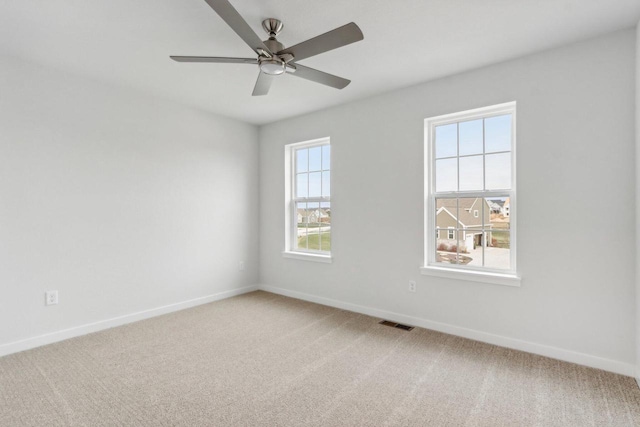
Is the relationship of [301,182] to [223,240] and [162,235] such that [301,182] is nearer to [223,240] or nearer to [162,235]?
[223,240]

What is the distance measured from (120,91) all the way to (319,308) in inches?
127

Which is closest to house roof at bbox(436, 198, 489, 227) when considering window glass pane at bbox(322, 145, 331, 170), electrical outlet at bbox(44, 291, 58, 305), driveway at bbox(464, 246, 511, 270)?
driveway at bbox(464, 246, 511, 270)

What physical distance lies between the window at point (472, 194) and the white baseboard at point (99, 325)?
2.75 m

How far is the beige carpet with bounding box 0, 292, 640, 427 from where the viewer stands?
6.27 ft

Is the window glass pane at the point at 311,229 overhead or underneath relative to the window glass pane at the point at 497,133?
underneath

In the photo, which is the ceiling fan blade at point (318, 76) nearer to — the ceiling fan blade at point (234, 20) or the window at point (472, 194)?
the ceiling fan blade at point (234, 20)

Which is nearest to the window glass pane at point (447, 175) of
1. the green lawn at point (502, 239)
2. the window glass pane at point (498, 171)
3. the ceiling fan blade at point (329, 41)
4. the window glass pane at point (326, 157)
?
the window glass pane at point (498, 171)

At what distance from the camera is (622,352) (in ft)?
7.80

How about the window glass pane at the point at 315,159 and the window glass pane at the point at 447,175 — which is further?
the window glass pane at the point at 315,159

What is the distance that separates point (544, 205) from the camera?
8.73 ft

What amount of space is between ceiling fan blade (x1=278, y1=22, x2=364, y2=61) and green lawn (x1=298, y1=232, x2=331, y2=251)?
8.06 feet

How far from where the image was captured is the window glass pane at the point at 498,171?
2.92m

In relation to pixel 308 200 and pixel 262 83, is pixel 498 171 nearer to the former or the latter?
pixel 262 83

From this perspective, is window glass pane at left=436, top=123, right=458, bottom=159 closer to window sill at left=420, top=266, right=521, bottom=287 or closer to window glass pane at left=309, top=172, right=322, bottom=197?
window sill at left=420, top=266, right=521, bottom=287
